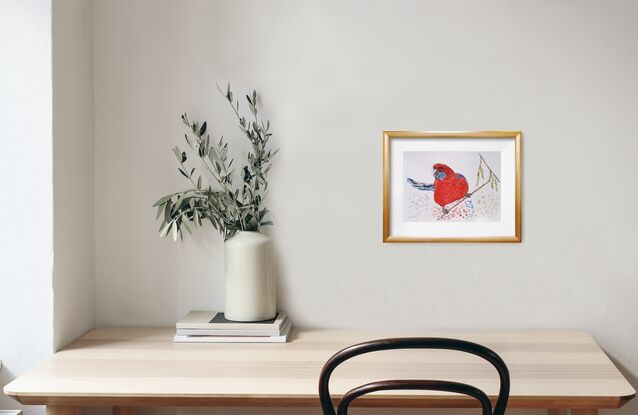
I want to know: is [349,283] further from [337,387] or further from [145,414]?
[145,414]

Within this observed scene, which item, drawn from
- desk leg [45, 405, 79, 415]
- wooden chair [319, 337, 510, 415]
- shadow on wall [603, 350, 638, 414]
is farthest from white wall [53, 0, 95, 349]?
shadow on wall [603, 350, 638, 414]

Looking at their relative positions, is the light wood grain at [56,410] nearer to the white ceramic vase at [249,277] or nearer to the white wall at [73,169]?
the white wall at [73,169]

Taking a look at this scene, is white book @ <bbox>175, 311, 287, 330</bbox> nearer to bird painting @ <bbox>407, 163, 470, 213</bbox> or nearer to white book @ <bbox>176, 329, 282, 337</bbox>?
white book @ <bbox>176, 329, 282, 337</bbox>

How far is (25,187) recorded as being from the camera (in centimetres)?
184

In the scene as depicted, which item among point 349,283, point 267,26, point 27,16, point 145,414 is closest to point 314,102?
point 267,26

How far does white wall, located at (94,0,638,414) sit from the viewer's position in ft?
6.91

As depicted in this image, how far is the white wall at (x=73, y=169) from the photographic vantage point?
1884 millimetres

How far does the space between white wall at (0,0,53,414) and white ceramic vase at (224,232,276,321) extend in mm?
540

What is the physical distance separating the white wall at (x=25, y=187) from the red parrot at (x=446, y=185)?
117 centimetres

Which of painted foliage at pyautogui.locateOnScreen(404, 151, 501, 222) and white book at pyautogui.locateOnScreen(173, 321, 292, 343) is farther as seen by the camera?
painted foliage at pyautogui.locateOnScreen(404, 151, 501, 222)

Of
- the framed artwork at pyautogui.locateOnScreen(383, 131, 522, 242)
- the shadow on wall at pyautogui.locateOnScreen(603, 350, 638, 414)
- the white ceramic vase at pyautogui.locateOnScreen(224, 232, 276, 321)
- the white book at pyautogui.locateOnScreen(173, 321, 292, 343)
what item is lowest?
the shadow on wall at pyautogui.locateOnScreen(603, 350, 638, 414)

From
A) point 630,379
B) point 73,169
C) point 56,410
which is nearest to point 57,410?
point 56,410

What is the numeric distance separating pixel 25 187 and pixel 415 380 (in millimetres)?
1253

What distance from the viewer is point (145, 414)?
2.19 m
